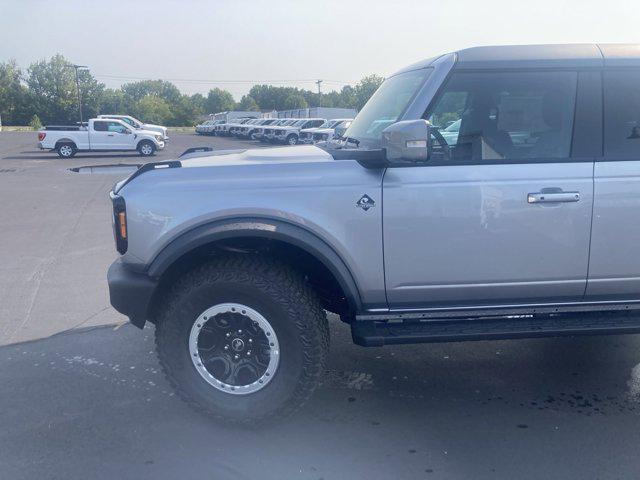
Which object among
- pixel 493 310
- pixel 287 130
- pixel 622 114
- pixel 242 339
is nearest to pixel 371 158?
pixel 493 310

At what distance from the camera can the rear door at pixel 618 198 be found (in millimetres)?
3875

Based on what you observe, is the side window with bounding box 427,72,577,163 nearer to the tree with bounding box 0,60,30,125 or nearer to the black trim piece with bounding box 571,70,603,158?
the black trim piece with bounding box 571,70,603,158

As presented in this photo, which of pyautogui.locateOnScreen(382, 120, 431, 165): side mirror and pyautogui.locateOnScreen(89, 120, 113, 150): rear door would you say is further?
pyautogui.locateOnScreen(89, 120, 113, 150): rear door

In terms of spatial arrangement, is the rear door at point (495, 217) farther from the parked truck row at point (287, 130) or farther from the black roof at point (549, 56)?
the parked truck row at point (287, 130)

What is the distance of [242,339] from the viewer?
3.94m

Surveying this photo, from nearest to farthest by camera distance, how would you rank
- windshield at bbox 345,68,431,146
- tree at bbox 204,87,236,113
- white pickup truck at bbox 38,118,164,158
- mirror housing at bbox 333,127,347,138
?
windshield at bbox 345,68,431,146 < mirror housing at bbox 333,127,347,138 < white pickup truck at bbox 38,118,164,158 < tree at bbox 204,87,236,113

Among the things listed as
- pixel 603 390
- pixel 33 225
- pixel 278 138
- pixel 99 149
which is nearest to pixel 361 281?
pixel 603 390

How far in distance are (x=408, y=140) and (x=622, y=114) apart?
4.63 feet

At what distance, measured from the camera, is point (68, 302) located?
258 inches

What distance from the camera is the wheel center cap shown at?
12.9ft

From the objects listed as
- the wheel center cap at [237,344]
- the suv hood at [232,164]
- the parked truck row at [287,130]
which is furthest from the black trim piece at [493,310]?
the parked truck row at [287,130]

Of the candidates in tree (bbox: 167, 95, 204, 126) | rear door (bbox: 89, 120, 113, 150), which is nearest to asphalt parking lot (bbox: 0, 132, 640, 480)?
rear door (bbox: 89, 120, 113, 150)

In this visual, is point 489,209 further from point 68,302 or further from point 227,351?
point 68,302

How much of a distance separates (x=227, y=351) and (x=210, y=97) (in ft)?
428
